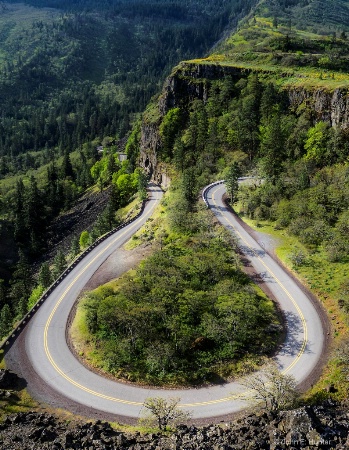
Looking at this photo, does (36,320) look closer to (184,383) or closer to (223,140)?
(184,383)

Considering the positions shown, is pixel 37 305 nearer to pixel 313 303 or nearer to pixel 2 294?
pixel 313 303

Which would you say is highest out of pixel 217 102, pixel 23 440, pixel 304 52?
pixel 304 52

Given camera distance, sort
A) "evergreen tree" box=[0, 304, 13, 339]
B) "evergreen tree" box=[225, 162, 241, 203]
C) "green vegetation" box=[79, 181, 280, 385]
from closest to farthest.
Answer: "green vegetation" box=[79, 181, 280, 385] < "evergreen tree" box=[0, 304, 13, 339] < "evergreen tree" box=[225, 162, 241, 203]

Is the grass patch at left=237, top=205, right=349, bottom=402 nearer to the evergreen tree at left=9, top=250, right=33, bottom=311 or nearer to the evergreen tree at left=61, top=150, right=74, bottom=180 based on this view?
the evergreen tree at left=9, top=250, right=33, bottom=311

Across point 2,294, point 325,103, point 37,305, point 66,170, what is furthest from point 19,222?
point 325,103

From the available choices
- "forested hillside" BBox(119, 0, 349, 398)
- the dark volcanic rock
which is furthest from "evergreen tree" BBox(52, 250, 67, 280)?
the dark volcanic rock

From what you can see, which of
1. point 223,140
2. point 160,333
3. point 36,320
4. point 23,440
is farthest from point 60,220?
point 23,440

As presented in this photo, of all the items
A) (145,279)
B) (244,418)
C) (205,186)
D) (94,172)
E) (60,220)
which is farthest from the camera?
(94,172)

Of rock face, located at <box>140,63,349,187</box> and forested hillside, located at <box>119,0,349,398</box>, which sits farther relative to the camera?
rock face, located at <box>140,63,349,187</box>
